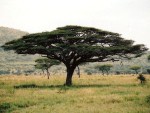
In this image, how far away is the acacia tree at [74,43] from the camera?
107 ft

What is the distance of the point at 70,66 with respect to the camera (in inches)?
1467

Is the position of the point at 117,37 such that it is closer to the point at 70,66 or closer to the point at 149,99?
the point at 70,66

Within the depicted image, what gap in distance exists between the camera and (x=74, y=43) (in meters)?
34.5

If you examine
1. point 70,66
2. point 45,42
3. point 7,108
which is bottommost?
point 7,108

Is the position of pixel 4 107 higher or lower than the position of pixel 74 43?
lower

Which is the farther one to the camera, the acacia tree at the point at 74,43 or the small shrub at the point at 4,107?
the acacia tree at the point at 74,43

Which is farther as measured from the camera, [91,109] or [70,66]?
[70,66]

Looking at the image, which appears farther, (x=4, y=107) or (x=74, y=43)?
(x=74, y=43)

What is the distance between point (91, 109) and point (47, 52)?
19941 millimetres

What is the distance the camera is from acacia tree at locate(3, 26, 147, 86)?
32719 mm

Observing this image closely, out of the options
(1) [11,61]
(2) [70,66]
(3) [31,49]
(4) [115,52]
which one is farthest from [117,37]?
(1) [11,61]

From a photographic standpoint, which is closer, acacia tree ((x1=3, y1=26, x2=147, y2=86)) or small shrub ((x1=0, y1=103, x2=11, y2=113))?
small shrub ((x1=0, y1=103, x2=11, y2=113))

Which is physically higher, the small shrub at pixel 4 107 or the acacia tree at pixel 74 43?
the acacia tree at pixel 74 43

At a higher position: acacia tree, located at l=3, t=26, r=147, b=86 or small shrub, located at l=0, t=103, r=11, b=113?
acacia tree, located at l=3, t=26, r=147, b=86
